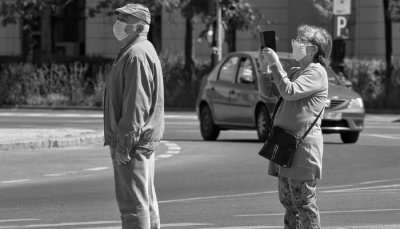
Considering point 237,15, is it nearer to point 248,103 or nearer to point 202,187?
point 248,103

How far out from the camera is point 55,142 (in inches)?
817

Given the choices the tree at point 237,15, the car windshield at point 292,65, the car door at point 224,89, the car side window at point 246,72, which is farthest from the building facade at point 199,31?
the car windshield at point 292,65

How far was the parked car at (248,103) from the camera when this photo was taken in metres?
21.8

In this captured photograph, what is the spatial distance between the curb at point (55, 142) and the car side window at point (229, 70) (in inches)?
104

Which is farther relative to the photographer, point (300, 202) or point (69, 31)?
point (69, 31)

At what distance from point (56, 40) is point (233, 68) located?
35014 millimetres

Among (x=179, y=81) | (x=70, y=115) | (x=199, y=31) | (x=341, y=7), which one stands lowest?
(x=70, y=115)

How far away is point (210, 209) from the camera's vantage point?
12.0m

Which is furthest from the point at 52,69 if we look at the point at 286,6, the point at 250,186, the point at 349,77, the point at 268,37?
the point at 268,37

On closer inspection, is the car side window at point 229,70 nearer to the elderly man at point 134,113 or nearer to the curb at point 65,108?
the elderly man at point 134,113

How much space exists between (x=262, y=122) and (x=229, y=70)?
1686mm

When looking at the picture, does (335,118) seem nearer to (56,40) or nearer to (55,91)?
(55,91)

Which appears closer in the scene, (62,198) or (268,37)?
(268,37)

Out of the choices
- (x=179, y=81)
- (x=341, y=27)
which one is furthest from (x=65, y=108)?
(x=341, y=27)
